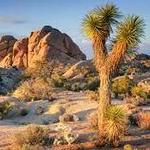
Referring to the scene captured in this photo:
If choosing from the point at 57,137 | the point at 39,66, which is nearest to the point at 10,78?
the point at 39,66

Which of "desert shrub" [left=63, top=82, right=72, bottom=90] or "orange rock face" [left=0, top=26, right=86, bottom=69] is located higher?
"orange rock face" [left=0, top=26, right=86, bottom=69]

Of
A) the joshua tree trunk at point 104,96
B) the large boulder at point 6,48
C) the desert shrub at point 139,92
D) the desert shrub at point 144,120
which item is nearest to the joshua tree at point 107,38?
the joshua tree trunk at point 104,96

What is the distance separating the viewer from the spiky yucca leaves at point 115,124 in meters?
14.5

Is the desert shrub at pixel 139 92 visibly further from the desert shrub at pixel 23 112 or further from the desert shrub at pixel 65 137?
the desert shrub at pixel 65 137

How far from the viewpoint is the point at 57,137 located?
51.0 ft

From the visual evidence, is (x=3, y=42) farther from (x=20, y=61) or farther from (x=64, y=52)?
(x=64, y=52)

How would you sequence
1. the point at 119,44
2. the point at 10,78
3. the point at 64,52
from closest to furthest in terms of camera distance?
1. the point at 119,44
2. the point at 10,78
3. the point at 64,52

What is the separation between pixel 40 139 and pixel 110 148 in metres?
2.14

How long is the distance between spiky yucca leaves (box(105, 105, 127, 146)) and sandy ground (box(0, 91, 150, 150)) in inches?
24.6

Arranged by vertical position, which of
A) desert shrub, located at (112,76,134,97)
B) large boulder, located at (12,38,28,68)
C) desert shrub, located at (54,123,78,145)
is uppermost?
large boulder, located at (12,38,28,68)

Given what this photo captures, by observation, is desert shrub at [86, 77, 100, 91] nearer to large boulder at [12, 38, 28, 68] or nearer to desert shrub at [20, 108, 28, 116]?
desert shrub at [20, 108, 28, 116]

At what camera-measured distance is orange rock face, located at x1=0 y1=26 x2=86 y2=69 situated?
5369 cm

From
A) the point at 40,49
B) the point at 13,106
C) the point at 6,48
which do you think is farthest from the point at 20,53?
the point at 13,106

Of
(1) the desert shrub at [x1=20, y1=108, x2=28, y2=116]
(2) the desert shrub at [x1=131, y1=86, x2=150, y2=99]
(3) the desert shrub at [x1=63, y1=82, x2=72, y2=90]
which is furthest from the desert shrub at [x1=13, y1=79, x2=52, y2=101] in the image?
(3) the desert shrub at [x1=63, y1=82, x2=72, y2=90]
